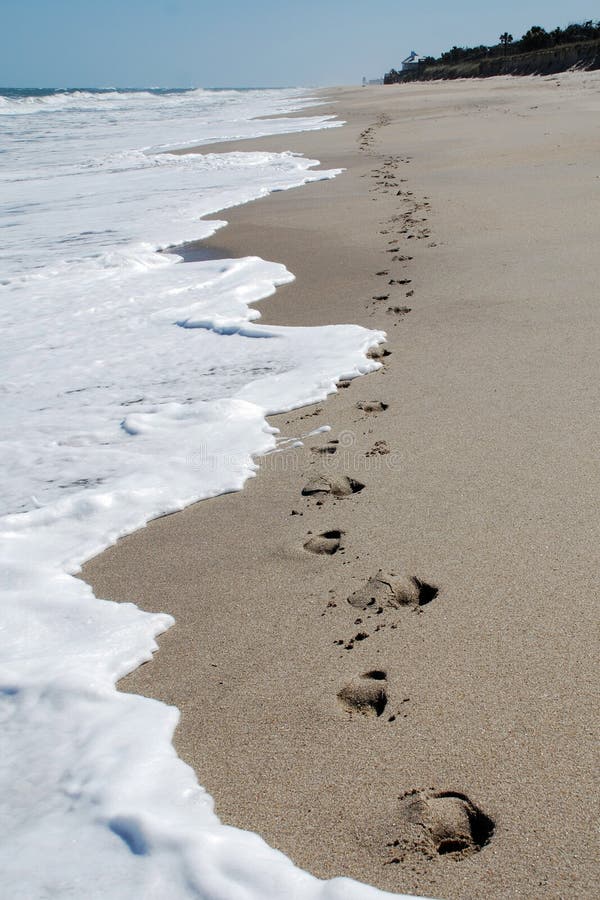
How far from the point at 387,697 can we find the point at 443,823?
35 centimetres

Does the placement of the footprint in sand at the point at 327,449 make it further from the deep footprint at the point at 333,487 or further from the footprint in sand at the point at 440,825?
the footprint in sand at the point at 440,825

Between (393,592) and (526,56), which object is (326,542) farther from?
(526,56)

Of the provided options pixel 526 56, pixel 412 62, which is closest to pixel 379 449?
pixel 526 56

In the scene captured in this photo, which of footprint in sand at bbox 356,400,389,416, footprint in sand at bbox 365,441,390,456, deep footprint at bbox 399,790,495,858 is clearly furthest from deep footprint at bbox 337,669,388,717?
footprint in sand at bbox 356,400,389,416

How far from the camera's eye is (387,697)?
1.69 m

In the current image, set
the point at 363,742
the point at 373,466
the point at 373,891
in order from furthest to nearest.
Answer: the point at 373,466 → the point at 363,742 → the point at 373,891

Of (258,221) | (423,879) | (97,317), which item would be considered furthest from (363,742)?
(258,221)

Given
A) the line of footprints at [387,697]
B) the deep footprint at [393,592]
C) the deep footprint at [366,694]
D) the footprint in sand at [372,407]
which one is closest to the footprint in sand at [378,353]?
the footprint in sand at [372,407]

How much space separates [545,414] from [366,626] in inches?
52.8

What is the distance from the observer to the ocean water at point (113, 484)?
1400 millimetres

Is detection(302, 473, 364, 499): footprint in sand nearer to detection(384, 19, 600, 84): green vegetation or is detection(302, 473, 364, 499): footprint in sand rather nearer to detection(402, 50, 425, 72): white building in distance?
detection(384, 19, 600, 84): green vegetation

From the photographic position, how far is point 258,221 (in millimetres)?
7617

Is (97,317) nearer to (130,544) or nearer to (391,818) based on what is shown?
(130,544)

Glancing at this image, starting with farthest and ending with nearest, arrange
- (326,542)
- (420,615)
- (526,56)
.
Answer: (526,56) < (326,542) < (420,615)
